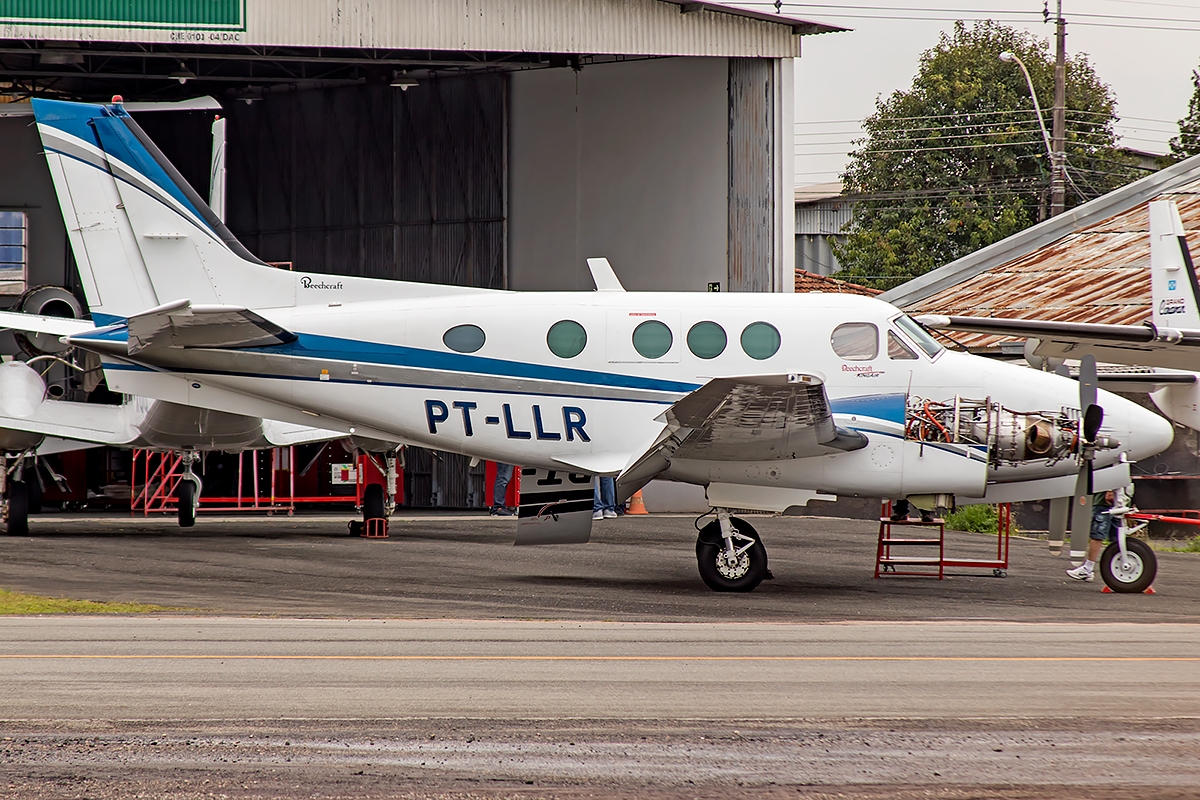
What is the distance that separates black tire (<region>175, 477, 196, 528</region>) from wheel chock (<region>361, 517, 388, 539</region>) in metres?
2.90

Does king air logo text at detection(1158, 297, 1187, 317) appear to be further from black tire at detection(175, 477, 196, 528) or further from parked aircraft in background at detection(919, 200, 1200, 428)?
black tire at detection(175, 477, 196, 528)

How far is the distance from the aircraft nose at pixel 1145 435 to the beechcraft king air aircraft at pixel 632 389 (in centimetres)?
2

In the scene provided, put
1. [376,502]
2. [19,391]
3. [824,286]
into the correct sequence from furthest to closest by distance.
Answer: [824,286], [376,502], [19,391]

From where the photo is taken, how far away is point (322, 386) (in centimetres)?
1337

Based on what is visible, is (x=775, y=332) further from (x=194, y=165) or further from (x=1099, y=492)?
(x=194, y=165)

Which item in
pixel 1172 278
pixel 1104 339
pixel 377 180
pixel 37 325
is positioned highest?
pixel 377 180

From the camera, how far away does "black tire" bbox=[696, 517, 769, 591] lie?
1277 centimetres

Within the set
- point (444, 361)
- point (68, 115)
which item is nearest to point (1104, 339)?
point (444, 361)

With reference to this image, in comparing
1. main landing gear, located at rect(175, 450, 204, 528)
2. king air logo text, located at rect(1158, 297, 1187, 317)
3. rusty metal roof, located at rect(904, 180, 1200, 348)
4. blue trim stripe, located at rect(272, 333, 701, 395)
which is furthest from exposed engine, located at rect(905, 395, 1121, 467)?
main landing gear, located at rect(175, 450, 204, 528)

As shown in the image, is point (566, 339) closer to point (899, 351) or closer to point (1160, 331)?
point (899, 351)

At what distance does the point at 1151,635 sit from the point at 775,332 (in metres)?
4.81

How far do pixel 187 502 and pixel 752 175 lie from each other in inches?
449

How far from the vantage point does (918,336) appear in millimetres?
12938

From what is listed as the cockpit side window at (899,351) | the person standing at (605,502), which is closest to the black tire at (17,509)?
the person standing at (605,502)
